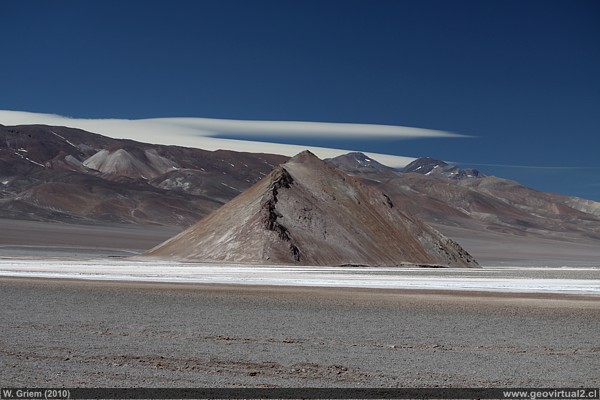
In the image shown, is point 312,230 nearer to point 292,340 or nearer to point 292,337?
point 292,337

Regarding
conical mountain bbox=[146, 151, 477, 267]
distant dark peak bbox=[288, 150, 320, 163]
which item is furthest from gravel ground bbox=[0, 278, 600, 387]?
distant dark peak bbox=[288, 150, 320, 163]

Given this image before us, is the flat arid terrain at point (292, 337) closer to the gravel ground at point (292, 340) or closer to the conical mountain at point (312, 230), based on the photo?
the gravel ground at point (292, 340)

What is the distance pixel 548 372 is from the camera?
12695 mm

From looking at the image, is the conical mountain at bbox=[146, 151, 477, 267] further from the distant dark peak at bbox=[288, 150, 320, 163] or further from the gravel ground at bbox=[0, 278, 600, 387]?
the gravel ground at bbox=[0, 278, 600, 387]

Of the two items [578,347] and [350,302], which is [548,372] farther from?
[350,302]

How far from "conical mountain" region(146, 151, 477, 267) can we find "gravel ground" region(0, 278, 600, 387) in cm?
3570

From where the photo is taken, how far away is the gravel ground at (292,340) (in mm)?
12180

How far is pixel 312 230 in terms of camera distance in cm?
6569

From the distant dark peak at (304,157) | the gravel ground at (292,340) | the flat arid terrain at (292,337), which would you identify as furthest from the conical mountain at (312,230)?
the gravel ground at (292,340)

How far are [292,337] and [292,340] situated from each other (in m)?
0.44

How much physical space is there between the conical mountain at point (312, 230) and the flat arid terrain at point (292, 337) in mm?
31631

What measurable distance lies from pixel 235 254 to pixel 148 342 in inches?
1817

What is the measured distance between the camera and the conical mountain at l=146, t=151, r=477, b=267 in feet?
203

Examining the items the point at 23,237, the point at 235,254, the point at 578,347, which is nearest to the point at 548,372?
the point at 578,347
